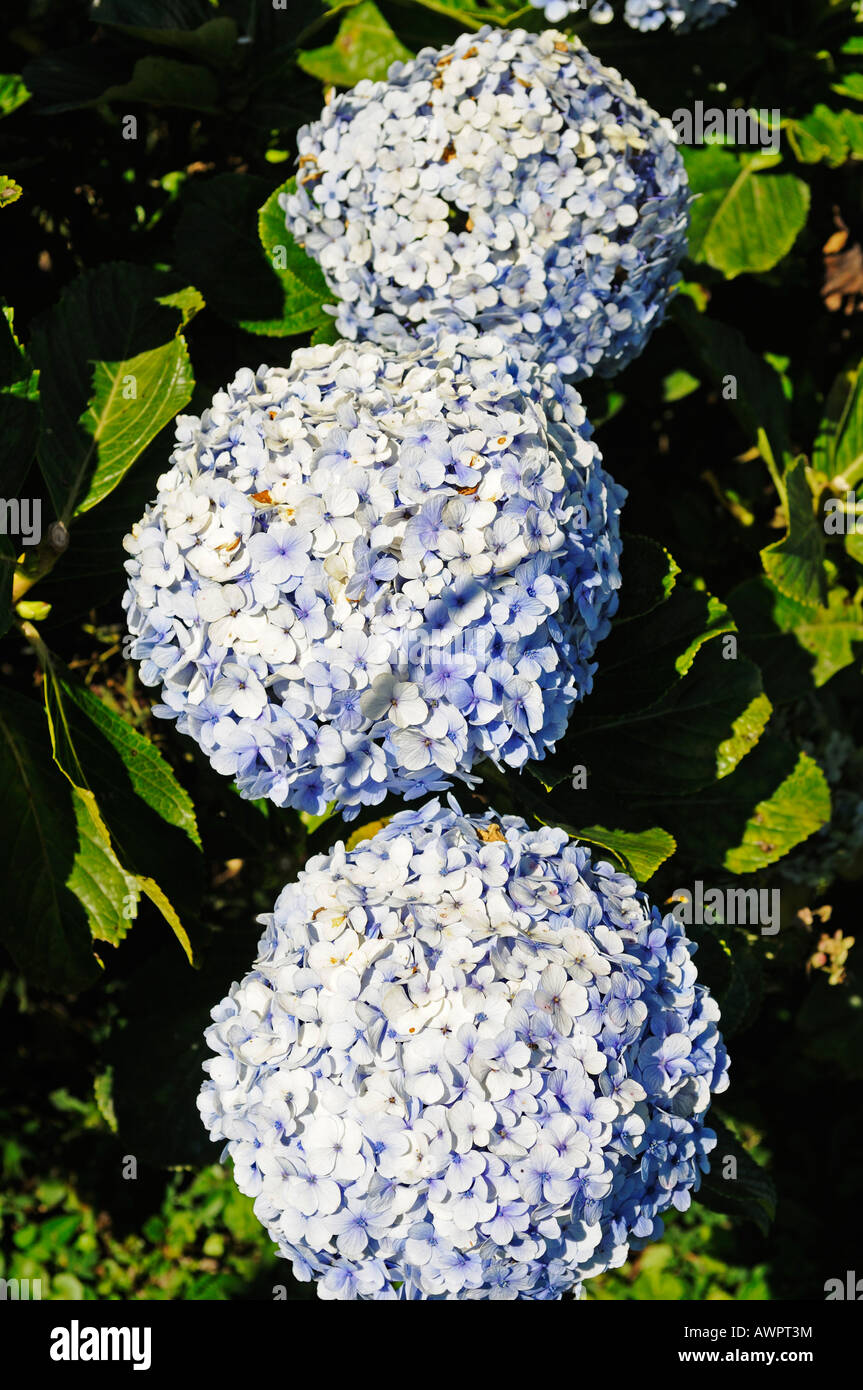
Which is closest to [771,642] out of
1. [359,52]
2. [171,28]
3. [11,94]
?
[359,52]

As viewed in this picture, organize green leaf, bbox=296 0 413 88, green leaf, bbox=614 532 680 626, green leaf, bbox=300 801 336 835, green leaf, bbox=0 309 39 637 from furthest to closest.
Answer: green leaf, bbox=296 0 413 88
green leaf, bbox=300 801 336 835
green leaf, bbox=614 532 680 626
green leaf, bbox=0 309 39 637

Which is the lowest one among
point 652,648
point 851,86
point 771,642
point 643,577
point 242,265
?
point 771,642

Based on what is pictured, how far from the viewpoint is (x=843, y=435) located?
2.82m

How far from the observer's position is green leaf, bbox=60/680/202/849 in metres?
1.92

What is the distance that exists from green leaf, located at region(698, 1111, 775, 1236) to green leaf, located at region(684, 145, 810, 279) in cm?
175

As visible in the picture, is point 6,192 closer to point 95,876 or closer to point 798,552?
point 95,876

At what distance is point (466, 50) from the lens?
196 cm

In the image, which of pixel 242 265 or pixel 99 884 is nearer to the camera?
pixel 99 884

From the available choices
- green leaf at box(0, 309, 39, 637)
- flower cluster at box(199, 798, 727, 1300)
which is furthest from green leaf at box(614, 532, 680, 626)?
green leaf at box(0, 309, 39, 637)

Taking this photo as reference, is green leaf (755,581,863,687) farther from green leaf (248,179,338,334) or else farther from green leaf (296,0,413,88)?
green leaf (296,0,413,88)

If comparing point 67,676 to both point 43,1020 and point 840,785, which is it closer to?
point 43,1020

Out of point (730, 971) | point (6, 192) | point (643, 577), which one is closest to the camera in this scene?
point (6, 192)

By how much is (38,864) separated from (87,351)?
0.89 metres
